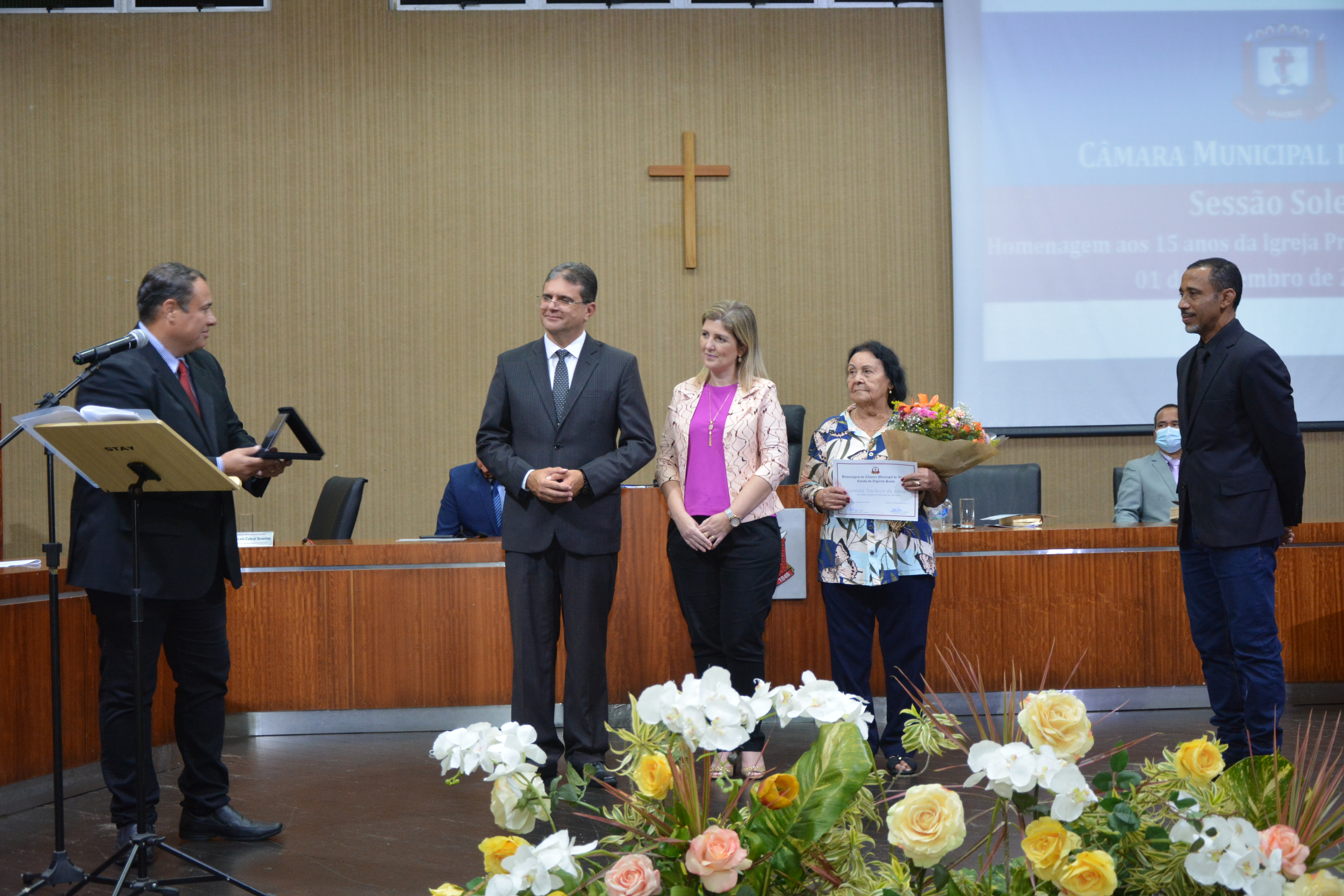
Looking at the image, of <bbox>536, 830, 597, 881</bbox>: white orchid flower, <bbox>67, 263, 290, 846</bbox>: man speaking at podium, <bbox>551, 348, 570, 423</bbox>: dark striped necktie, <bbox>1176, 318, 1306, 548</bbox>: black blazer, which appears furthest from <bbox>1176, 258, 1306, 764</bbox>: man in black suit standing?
<bbox>536, 830, 597, 881</bbox>: white orchid flower

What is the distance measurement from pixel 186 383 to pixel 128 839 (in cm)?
116

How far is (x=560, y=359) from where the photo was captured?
3.49 m

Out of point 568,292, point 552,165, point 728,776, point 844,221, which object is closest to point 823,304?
point 844,221

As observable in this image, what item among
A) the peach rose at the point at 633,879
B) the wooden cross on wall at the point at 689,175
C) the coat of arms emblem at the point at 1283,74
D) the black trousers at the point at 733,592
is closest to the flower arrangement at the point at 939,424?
the black trousers at the point at 733,592

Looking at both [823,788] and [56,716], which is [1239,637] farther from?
[56,716]

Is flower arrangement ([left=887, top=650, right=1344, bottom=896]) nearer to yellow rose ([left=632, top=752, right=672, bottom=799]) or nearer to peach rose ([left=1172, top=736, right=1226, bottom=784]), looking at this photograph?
peach rose ([left=1172, top=736, right=1226, bottom=784])

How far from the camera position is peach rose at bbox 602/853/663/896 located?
0.72 m

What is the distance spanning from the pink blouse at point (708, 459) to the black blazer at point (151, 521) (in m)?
1.35

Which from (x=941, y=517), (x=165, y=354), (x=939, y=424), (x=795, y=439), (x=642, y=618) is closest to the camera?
(x=165, y=354)

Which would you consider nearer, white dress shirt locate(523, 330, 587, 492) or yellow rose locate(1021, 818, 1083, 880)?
yellow rose locate(1021, 818, 1083, 880)

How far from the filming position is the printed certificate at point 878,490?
11.4 ft

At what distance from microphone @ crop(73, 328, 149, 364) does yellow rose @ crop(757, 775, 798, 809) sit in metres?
2.09

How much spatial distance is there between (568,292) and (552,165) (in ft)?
11.1

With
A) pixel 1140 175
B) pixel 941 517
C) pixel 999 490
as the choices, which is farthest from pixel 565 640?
pixel 1140 175
